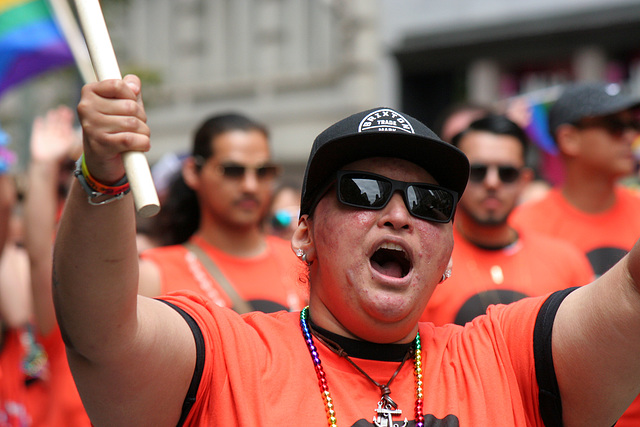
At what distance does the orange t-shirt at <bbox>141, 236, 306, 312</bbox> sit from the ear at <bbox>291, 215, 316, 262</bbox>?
116cm

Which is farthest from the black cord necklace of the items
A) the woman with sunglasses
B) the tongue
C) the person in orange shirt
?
the person in orange shirt

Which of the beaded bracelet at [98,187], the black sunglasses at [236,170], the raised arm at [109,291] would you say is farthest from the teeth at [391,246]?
the black sunglasses at [236,170]

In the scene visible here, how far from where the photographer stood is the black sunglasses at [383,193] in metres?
2.13

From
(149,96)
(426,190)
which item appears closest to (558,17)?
(149,96)

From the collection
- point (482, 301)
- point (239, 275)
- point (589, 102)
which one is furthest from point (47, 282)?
point (589, 102)

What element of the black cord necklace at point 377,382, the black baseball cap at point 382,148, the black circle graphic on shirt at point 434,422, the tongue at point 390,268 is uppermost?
the black baseball cap at point 382,148

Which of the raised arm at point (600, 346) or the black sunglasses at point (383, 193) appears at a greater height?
the black sunglasses at point (383, 193)

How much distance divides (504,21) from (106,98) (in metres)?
12.5

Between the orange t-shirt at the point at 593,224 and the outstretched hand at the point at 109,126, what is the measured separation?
10.4 ft

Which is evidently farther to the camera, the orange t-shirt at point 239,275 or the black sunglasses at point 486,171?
the black sunglasses at point 486,171

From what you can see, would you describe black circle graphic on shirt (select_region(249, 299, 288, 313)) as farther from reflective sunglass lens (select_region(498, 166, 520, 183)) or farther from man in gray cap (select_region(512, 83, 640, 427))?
man in gray cap (select_region(512, 83, 640, 427))

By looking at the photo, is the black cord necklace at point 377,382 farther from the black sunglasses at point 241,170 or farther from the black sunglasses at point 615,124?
the black sunglasses at point 615,124

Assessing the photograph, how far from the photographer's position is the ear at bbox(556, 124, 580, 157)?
4.78 meters

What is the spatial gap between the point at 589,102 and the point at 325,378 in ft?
10.6
